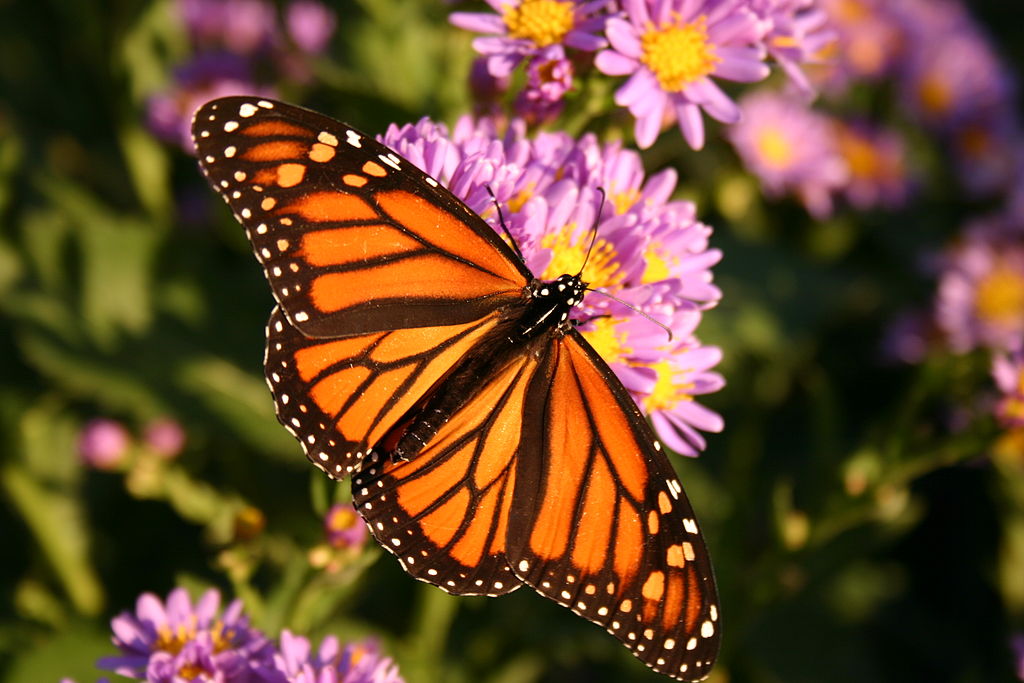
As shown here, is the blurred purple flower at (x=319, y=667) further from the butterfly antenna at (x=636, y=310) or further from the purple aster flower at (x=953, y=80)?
the purple aster flower at (x=953, y=80)

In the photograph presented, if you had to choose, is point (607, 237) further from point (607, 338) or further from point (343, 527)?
point (343, 527)

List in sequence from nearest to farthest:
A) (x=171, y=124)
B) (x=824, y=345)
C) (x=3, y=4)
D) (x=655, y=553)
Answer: (x=655, y=553) → (x=171, y=124) → (x=824, y=345) → (x=3, y=4)

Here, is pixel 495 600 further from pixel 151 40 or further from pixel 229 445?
pixel 151 40

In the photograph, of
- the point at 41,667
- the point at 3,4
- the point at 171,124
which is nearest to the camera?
the point at 41,667

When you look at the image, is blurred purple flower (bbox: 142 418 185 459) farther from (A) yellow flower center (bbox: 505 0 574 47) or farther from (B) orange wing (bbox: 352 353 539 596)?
(A) yellow flower center (bbox: 505 0 574 47)

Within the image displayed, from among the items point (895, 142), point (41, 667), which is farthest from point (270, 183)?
point (895, 142)

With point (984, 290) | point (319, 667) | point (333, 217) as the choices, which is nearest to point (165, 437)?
point (319, 667)

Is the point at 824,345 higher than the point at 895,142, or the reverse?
the point at 895,142

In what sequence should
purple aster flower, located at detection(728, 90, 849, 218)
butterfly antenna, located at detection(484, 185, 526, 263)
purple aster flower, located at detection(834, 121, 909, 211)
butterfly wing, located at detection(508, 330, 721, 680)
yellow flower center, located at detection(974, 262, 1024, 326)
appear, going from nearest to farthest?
butterfly wing, located at detection(508, 330, 721, 680) < butterfly antenna, located at detection(484, 185, 526, 263) < purple aster flower, located at detection(728, 90, 849, 218) < yellow flower center, located at detection(974, 262, 1024, 326) < purple aster flower, located at detection(834, 121, 909, 211)

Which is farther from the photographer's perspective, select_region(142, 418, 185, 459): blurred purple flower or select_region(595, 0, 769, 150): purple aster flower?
select_region(142, 418, 185, 459): blurred purple flower

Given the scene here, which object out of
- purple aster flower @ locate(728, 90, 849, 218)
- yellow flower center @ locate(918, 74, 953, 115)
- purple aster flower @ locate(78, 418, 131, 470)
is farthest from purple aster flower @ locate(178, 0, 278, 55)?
yellow flower center @ locate(918, 74, 953, 115)
